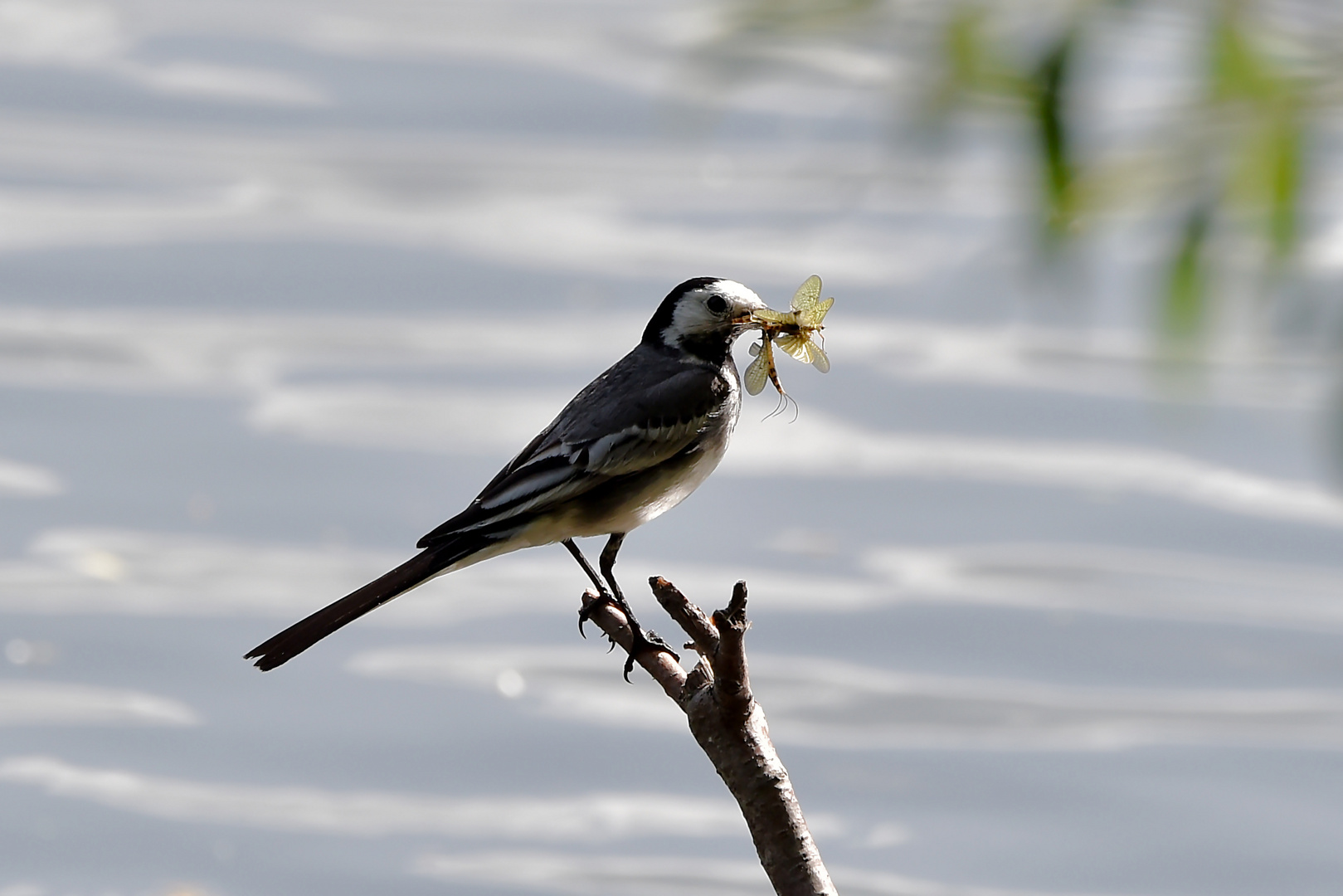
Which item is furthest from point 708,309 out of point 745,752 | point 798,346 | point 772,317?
point 745,752

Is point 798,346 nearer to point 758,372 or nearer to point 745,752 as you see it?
point 758,372

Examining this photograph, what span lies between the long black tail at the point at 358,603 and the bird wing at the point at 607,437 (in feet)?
0.16

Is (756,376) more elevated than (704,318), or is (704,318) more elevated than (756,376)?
(704,318)

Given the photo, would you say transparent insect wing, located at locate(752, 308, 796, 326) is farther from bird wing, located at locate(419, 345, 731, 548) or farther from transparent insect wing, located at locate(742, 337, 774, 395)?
bird wing, located at locate(419, 345, 731, 548)

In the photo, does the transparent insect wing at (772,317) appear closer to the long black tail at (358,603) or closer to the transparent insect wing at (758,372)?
the transparent insect wing at (758,372)

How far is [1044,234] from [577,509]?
203 centimetres

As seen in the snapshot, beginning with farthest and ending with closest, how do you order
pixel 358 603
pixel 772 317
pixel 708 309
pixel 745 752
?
pixel 708 309
pixel 772 317
pixel 358 603
pixel 745 752

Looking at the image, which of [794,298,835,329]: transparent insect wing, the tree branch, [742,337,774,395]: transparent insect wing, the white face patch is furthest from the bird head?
the tree branch

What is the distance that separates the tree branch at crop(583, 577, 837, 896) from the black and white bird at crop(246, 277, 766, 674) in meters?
0.56

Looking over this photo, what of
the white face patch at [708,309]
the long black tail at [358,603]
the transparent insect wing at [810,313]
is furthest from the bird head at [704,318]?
the long black tail at [358,603]

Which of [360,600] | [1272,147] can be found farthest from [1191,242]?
[360,600]

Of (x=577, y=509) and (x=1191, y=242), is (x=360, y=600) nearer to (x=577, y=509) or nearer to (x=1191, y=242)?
(x=577, y=509)

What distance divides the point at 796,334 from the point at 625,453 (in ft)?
1.80

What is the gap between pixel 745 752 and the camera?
2.88m
